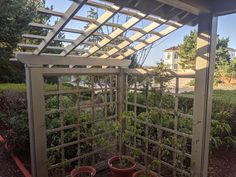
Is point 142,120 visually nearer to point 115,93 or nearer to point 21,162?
point 115,93

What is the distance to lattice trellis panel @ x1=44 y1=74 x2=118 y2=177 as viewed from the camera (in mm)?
2576

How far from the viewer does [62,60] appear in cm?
246

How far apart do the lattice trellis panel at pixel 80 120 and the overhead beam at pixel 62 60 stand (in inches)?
7.3

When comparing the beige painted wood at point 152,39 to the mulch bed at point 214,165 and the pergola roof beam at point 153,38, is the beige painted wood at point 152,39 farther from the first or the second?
the mulch bed at point 214,165

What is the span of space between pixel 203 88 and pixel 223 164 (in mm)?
1891

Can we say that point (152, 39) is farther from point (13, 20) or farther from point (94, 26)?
point (13, 20)

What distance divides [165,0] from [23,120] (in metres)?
2.85

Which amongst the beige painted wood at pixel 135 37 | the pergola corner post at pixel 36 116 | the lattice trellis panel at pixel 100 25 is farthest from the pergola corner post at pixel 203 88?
the pergola corner post at pixel 36 116

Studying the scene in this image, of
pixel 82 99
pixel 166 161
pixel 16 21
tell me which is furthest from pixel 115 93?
pixel 16 21

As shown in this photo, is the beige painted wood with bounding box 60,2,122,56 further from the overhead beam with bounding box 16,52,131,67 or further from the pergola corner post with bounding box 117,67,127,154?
the pergola corner post with bounding box 117,67,127,154

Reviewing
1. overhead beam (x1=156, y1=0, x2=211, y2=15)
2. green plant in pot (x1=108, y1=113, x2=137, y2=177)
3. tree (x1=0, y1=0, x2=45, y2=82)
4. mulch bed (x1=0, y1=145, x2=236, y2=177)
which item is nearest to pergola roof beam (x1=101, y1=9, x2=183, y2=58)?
overhead beam (x1=156, y1=0, x2=211, y2=15)

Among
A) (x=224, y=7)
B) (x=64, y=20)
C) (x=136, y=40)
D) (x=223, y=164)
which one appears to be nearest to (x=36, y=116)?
(x=64, y=20)

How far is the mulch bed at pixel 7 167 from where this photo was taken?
9.27 feet

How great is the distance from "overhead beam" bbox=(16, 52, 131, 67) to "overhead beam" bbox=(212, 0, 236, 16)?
1.51m
